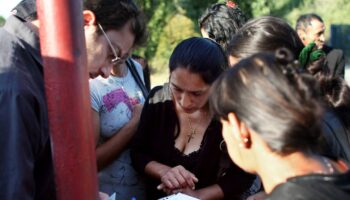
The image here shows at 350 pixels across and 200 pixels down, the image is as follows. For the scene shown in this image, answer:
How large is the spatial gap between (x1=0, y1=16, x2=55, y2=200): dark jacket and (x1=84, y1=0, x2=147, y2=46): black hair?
0.79 ft

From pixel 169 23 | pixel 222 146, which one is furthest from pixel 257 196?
pixel 169 23

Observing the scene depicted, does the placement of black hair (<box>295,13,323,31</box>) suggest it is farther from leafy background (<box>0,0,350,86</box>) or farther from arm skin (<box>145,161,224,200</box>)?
leafy background (<box>0,0,350,86</box>)

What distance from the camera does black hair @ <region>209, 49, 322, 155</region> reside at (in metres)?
1.24

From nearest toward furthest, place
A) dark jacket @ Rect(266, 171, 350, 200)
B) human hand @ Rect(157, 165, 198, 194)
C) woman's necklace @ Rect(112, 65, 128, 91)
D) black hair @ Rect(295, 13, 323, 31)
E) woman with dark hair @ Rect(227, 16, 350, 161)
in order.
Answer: dark jacket @ Rect(266, 171, 350, 200) < woman with dark hair @ Rect(227, 16, 350, 161) < human hand @ Rect(157, 165, 198, 194) < woman's necklace @ Rect(112, 65, 128, 91) < black hair @ Rect(295, 13, 323, 31)

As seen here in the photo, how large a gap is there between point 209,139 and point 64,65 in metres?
1.07

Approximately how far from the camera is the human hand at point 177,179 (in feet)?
6.57

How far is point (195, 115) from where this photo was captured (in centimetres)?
227

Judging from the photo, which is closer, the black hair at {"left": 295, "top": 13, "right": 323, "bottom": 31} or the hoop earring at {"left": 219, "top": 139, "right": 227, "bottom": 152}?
the hoop earring at {"left": 219, "top": 139, "right": 227, "bottom": 152}

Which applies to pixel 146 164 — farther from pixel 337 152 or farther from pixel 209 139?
pixel 337 152

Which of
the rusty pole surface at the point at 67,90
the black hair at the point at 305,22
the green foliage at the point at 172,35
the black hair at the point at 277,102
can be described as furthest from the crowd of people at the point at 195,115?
the green foliage at the point at 172,35

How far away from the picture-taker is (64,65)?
4.05ft

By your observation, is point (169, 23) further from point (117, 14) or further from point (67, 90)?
point (67, 90)

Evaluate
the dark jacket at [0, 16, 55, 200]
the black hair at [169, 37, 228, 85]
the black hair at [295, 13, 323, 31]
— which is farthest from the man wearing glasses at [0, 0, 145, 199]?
the black hair at [295, 13, 323, 31]

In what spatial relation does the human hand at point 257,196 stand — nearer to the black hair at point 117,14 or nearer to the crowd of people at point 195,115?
the crowd of people at point 195,115
